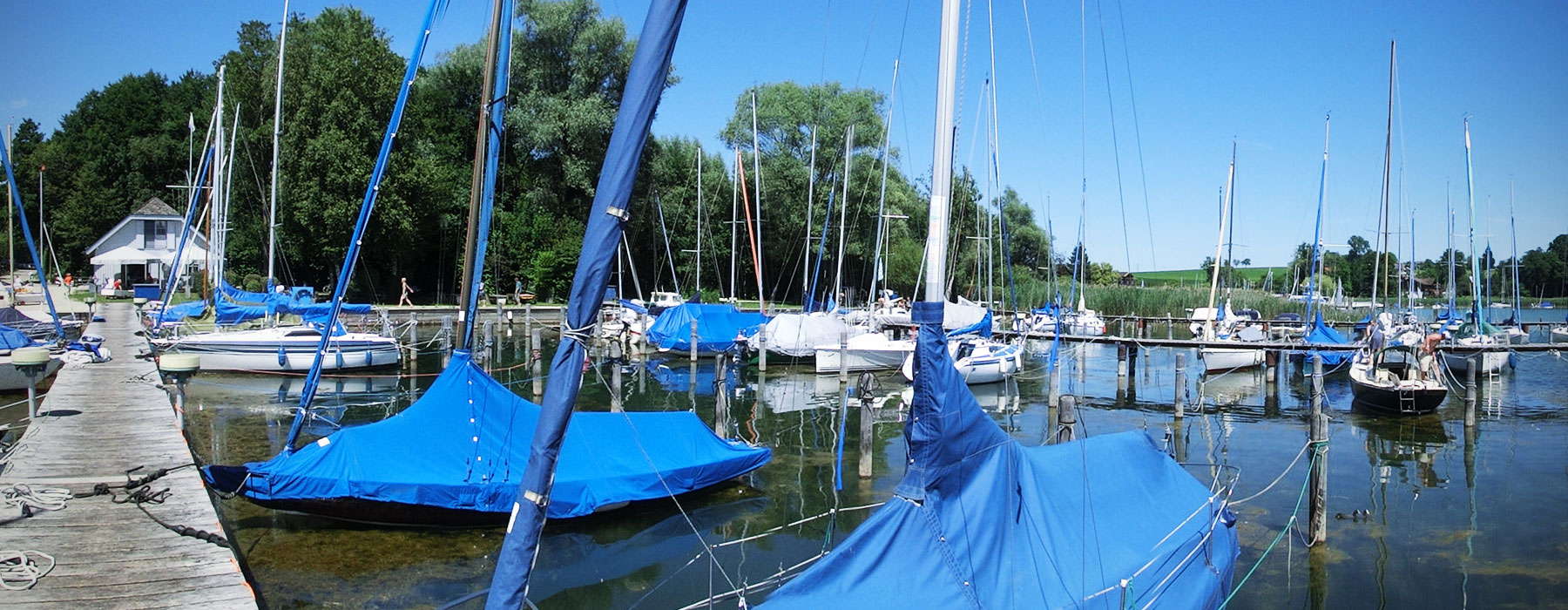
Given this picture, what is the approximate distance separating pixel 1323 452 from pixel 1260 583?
2441 millimetres

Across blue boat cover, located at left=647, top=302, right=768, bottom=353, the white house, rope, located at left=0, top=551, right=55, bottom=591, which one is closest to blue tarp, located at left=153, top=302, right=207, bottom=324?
blue boat cover, located at left=647, top=302, right=768, bottom=353

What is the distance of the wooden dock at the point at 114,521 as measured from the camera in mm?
8859

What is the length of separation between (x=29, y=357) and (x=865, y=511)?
48.2ft

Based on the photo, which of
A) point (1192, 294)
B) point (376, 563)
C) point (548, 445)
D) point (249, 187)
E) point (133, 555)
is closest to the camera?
point (548, 445)

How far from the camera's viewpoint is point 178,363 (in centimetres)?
1680

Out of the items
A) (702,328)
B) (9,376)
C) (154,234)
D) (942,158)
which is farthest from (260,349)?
(154,234)

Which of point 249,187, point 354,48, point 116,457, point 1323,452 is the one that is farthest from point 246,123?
point 1323,452

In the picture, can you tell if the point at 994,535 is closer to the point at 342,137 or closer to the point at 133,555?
the point at 133,555

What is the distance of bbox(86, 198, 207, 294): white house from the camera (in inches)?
2381

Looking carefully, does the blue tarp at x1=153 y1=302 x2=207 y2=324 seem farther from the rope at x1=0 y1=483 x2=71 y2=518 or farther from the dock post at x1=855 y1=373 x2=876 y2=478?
the dock post at x1=855 y1=373 x2=876 y2=478

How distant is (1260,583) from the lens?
12.7 meters

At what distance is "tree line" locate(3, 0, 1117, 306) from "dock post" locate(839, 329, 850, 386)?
15.0 metres

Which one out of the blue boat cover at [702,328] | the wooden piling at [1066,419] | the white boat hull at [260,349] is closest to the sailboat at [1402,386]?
the wooden piling at [1066,419]

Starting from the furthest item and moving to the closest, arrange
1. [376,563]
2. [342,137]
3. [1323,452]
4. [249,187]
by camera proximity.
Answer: [249,187] < [342,137] < [1323,452] < [376,563]
